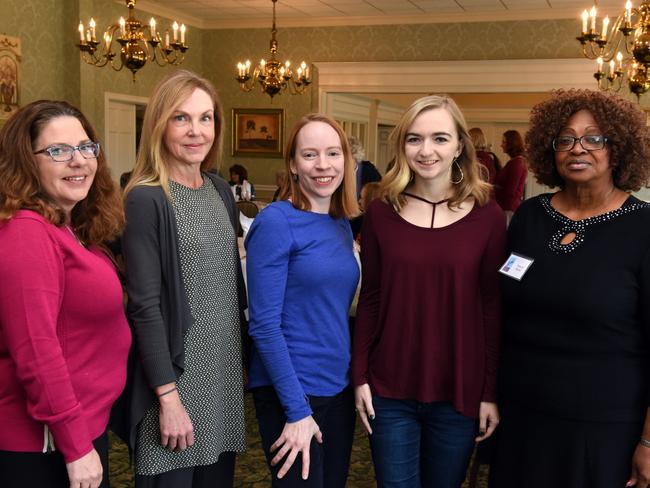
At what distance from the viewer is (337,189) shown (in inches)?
77.0

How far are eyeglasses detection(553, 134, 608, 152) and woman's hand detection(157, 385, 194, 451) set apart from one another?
3.95 feet

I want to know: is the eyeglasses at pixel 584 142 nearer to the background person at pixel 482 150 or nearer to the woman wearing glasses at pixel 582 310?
the woman wearing glasses at pixel 582 310

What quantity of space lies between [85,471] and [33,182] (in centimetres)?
66

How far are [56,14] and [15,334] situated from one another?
6.96 meters

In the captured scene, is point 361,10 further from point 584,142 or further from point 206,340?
point 206,340

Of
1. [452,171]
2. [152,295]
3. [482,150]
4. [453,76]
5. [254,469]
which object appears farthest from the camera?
[453,76]

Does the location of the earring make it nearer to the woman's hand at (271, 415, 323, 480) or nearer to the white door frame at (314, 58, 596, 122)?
the woman's hand at (271, 415, 323, 480)

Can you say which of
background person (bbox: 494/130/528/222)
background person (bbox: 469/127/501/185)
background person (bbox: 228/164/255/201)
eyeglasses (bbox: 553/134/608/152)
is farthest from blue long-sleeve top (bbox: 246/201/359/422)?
background person (bbox: 228/164/255/201)

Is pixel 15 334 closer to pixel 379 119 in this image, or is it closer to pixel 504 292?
pixel 504 292

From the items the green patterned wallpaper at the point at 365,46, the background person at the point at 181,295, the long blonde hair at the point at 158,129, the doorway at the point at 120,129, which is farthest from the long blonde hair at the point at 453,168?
the green patterned wallpaper at the point at 365,46

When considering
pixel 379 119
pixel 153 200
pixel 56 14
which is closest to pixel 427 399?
pixel 153 200

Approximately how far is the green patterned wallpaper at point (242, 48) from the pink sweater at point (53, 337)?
626cm

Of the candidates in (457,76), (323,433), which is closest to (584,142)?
(323,433)

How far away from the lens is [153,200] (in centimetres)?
167
